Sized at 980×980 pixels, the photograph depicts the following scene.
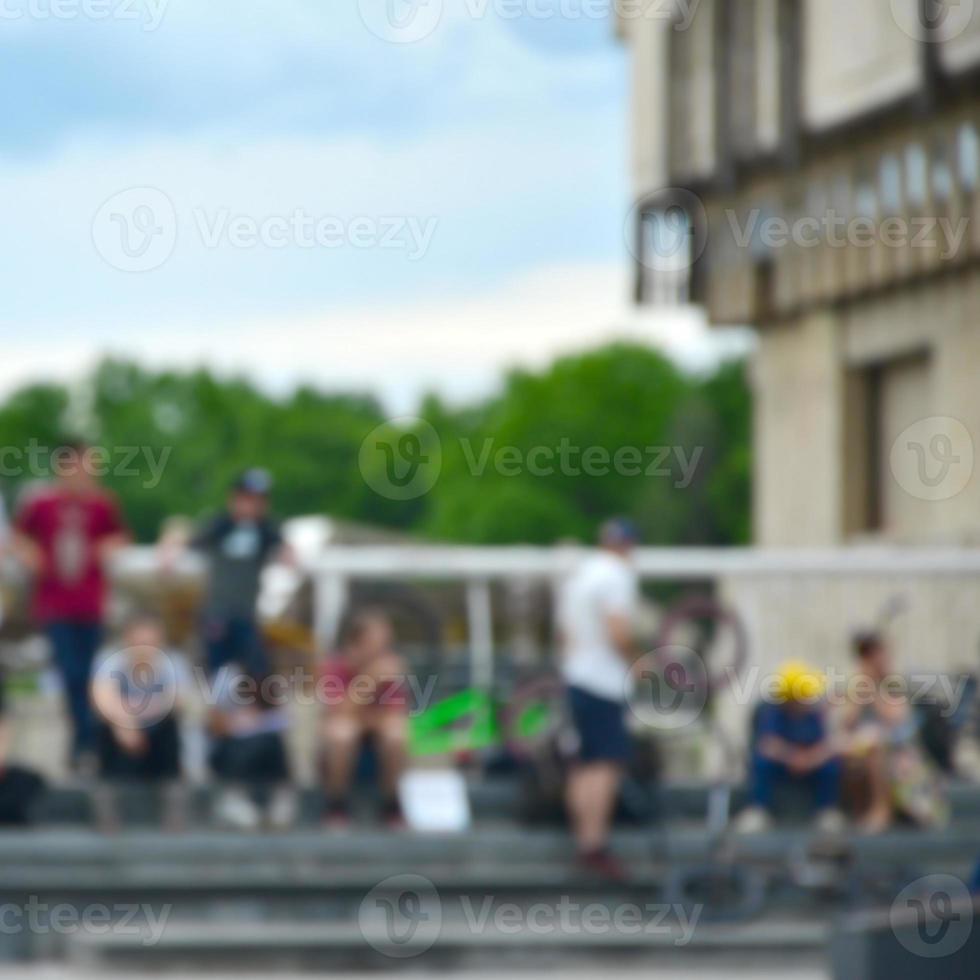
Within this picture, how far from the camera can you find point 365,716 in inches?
508

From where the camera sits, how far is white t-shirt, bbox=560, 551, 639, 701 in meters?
12.6

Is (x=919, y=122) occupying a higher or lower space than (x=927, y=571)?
higher

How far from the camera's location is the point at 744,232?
82.5 feet

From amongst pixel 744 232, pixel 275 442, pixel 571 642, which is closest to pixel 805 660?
pixel 571 642

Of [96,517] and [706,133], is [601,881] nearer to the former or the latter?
[96,517]

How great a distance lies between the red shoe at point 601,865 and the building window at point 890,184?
447 inches

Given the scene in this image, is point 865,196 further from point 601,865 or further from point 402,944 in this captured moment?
point 402,944

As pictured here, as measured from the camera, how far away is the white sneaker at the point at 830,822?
522 inches

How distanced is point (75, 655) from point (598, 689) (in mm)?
2689

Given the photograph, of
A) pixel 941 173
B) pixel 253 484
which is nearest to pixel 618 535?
pixel 253 484

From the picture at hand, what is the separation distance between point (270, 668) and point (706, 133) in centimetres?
1400

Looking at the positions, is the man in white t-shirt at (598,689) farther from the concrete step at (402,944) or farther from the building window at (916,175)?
the building window at (916,175)

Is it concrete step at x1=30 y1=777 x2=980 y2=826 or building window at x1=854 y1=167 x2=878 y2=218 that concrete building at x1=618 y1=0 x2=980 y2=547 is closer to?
building window at x1=854 y1=167 x2=878 y2=218

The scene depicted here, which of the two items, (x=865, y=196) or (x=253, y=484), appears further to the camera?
(x=865, y=196)
